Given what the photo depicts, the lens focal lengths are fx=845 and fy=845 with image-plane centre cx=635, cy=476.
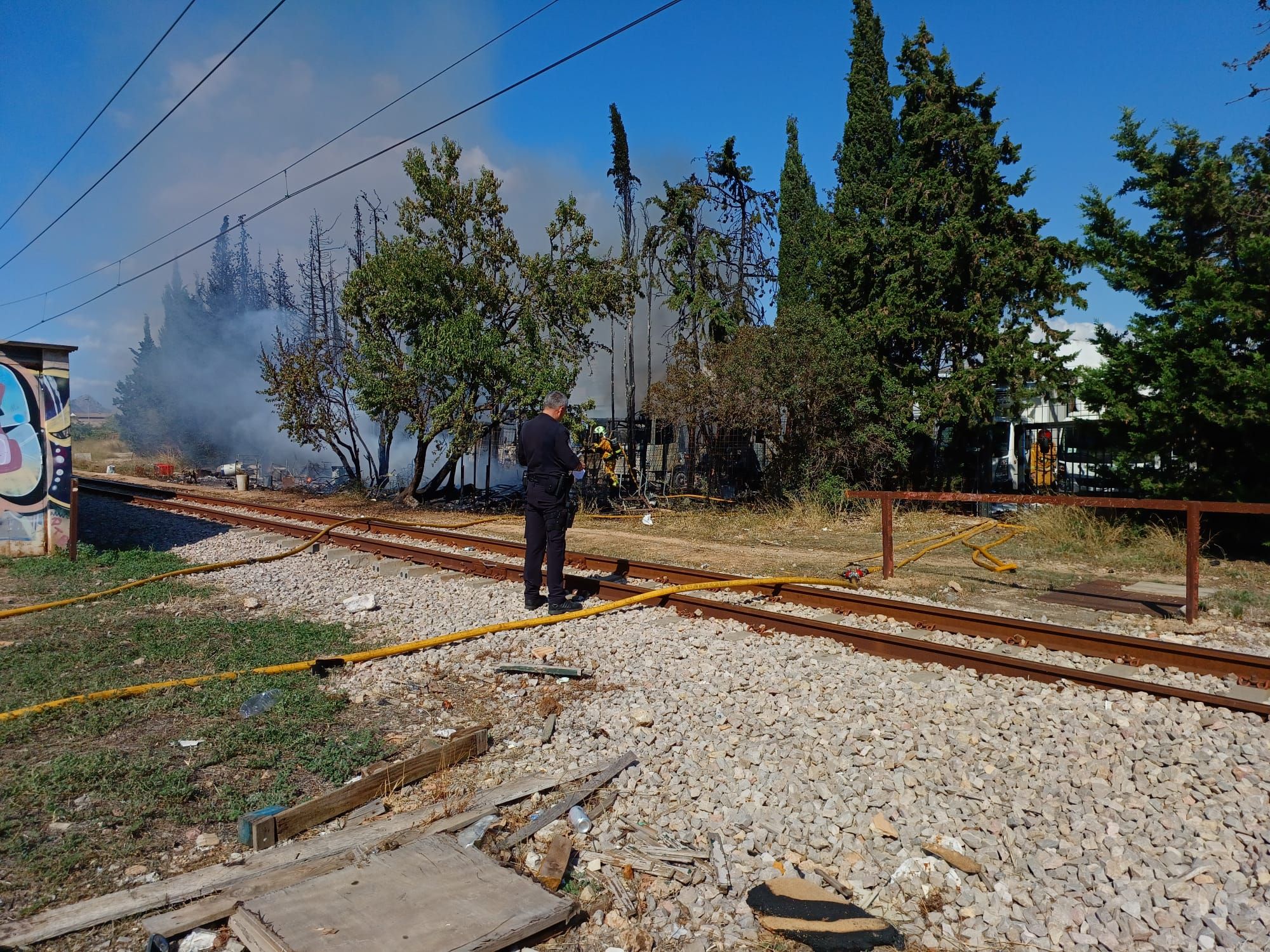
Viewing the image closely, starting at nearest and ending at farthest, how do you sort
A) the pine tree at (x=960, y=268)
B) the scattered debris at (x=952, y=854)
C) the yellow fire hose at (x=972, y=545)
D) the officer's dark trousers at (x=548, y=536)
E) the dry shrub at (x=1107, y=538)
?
the scattered debris at (x=952, y=854) → the officer's dark trousers at (x=548, y=536) → the yellow fire hose at (x=972, y=545) → the dry shrub at (x=1107, y=538) → the pine tree at (x=960, y=268)

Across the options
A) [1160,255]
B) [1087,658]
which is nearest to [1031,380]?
[1160,255]

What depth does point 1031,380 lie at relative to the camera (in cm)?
1833

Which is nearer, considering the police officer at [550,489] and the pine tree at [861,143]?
the police officer at [550,489]

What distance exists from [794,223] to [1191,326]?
18.2 m

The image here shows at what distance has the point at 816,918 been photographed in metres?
3.44

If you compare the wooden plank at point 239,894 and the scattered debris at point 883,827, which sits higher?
the scattered debris at point 883,827

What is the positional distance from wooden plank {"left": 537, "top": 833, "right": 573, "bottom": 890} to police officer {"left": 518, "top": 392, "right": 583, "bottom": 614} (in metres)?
4.49

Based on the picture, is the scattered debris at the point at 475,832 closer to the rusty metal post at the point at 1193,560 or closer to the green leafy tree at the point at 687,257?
the rusty metal post at the point at 1193,560

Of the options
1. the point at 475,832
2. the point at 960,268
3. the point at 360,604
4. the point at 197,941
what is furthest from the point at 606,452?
the point at 197,941

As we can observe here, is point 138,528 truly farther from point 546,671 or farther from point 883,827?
point 883,827

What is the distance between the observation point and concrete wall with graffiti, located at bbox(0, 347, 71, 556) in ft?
40.4

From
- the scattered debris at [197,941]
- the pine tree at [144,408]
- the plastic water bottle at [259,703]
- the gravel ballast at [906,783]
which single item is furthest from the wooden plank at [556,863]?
the pine tree at [144,408]

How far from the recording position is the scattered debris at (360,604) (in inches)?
358

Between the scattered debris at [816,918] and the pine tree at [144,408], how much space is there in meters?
48.5
